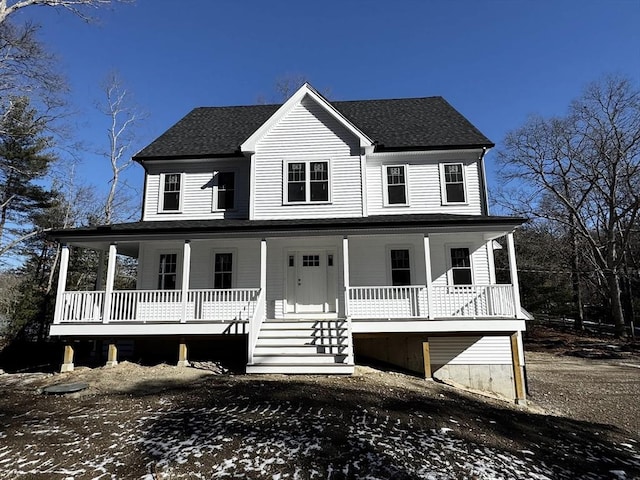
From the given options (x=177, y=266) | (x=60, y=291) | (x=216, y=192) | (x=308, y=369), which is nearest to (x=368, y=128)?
(x=216, y=192)

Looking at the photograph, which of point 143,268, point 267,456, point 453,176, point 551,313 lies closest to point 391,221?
point 453,176

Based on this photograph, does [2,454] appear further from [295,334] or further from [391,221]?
[391,221]

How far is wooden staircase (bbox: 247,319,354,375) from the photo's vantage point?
9.88m

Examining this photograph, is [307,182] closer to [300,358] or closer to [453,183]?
[453,183]

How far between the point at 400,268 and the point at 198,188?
801 centimetres

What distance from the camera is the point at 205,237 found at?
472 inches

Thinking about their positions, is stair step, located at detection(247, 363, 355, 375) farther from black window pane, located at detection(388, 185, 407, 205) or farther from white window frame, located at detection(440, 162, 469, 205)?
white window frame, located at detection(440, 162, 469, 205)

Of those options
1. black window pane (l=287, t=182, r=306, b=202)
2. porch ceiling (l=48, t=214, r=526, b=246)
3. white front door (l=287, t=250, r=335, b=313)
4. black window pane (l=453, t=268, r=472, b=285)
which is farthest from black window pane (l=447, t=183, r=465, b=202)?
black window pane (l=287, t=182, r=306, b=202)

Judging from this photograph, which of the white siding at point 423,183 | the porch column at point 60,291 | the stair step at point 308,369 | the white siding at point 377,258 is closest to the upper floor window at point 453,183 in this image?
the white siding at point 423,183

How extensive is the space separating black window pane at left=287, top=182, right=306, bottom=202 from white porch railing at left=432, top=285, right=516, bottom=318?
5.46 m

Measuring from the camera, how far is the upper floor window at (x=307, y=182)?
13.6 meters

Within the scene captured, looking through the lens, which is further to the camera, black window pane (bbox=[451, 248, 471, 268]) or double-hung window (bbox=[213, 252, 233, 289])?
double-hung window (bbox=[213, 252, 233, 289])

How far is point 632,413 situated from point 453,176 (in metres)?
8.86

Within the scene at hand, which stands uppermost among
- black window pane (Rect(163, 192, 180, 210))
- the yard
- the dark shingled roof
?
the dark shingled roof
